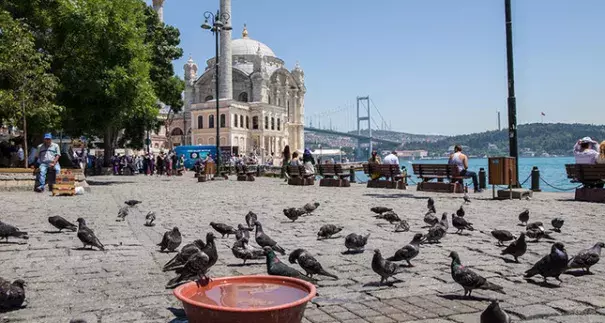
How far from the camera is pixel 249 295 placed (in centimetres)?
286

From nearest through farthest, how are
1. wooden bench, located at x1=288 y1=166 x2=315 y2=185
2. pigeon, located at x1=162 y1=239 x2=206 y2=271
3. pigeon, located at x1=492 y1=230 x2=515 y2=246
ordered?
pigeon, located at x1=162 y1=239 x2=206 y2=271 < pigeon, located at x1=492 y1=230 x2=515 y2=246 < wooden bench, located at x1=288 y1=166 x2=315 y2=185

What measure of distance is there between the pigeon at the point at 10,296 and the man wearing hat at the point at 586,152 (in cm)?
1177

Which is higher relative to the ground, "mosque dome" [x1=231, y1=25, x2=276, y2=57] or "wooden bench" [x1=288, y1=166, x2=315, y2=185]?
"mosque dome" [x1=231, y1=25, x2=276, y2=57]

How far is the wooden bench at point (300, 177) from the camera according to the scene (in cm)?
1802

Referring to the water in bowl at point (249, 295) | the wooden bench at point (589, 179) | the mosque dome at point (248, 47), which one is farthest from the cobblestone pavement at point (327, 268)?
the mosque dome at point (248, 47)

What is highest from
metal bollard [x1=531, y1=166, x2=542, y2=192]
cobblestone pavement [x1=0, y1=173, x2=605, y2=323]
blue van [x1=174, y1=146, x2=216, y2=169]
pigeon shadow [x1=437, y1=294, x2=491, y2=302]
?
blue van [x1=174, y1=146, x2=216, y2=169]

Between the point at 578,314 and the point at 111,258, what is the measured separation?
4.23 meters

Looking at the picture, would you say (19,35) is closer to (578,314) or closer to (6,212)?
(6,212)

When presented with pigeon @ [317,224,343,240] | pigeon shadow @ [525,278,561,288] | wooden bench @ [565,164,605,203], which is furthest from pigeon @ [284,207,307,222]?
Answer: wooden bench @ [565,164,605,203]

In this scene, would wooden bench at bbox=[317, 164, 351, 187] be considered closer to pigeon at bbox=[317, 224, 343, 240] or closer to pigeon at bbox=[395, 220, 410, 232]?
pigeon at bbox=[395, 220, 410, 232]

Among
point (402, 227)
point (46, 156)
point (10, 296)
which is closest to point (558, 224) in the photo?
point (402, 227)

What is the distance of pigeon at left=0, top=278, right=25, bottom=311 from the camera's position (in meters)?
3.56

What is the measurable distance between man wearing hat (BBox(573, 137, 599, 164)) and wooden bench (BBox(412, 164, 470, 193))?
266 cm

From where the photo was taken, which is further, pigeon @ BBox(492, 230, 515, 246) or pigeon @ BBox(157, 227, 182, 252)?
pigeon @ BBox(492, 230, 515, 246)
